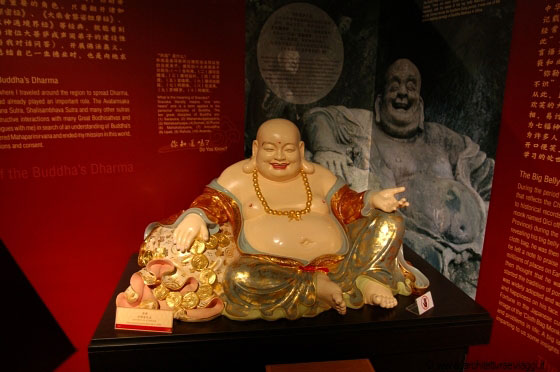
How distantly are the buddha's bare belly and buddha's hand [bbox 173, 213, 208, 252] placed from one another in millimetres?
260

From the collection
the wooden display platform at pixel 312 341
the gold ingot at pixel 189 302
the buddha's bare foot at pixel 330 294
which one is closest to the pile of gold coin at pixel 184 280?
the gold ingot at pixel 189 302

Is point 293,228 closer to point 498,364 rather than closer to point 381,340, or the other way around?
point 381,340

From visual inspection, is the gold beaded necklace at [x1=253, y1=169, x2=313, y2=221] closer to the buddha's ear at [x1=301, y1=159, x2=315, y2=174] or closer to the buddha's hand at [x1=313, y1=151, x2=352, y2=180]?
the buddha's ear at [x1=301, y1=159, x2=315, y2=174]

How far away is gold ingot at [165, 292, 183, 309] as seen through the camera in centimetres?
219

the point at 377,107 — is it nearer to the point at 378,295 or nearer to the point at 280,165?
the point at 280,165

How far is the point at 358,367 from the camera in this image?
2.16 m

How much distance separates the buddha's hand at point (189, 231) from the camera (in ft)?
7.36

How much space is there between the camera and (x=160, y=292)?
7.18 ft

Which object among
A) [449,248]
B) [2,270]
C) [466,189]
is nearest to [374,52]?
[466,189]

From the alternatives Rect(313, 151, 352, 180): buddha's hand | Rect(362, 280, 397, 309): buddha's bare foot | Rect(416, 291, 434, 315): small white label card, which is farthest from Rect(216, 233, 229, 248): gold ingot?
Rect(313, 151, 352, 180): buddha's hand

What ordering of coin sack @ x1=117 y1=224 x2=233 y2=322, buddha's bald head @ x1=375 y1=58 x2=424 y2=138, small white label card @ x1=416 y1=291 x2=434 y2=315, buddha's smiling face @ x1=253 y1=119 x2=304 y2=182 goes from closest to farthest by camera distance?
coin sack @ x1=117 y1=224 x2=233 y2=322 < small white label card @ x1=416 y1=291 x2=434 y2=315 < buddha's smiling face @ x1=253 y1=119 x2=304 y2=182 < buddha's bald head @ x1=375 y1=58 x2=424 y2=138

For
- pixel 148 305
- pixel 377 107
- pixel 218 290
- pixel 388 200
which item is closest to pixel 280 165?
pixel 388 200

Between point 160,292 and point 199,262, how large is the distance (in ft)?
0.78

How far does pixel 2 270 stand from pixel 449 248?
9.47 feet
